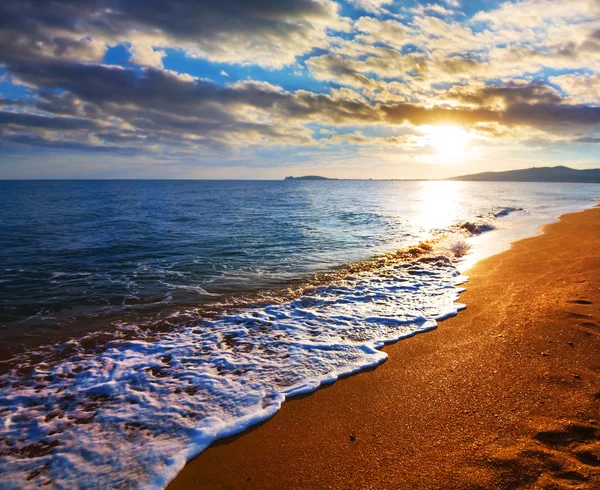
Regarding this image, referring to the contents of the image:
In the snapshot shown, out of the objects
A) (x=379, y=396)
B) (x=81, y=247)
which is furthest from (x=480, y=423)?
(x=81, y=247)

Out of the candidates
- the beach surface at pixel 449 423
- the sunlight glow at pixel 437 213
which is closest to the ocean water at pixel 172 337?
the beach surface at pixel 449 423

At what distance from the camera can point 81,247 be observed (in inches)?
642

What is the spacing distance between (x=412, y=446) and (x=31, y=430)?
4.68 meters

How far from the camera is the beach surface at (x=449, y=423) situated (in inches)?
120

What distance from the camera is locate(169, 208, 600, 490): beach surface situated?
305 cm

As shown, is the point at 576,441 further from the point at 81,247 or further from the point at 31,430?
the point at 81,247

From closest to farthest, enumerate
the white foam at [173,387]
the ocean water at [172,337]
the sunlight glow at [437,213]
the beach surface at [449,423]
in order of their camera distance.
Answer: the beach surface at [449,423] < the white foam at [173,387] < the ocean water at [172,337] < the sunlight glow at [437,213]

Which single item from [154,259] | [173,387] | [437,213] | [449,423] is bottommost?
[173,387]

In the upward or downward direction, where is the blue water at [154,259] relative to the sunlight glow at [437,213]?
downward

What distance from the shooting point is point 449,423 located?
3.73 m

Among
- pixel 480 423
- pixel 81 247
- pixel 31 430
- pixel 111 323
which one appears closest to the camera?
pixel 480 423

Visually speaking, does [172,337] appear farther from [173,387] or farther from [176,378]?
[173,387]

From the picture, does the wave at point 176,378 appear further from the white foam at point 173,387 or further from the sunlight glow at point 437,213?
the sunlight glow at point 437,213

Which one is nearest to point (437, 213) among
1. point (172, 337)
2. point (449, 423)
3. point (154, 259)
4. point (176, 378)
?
point (154, 259)
